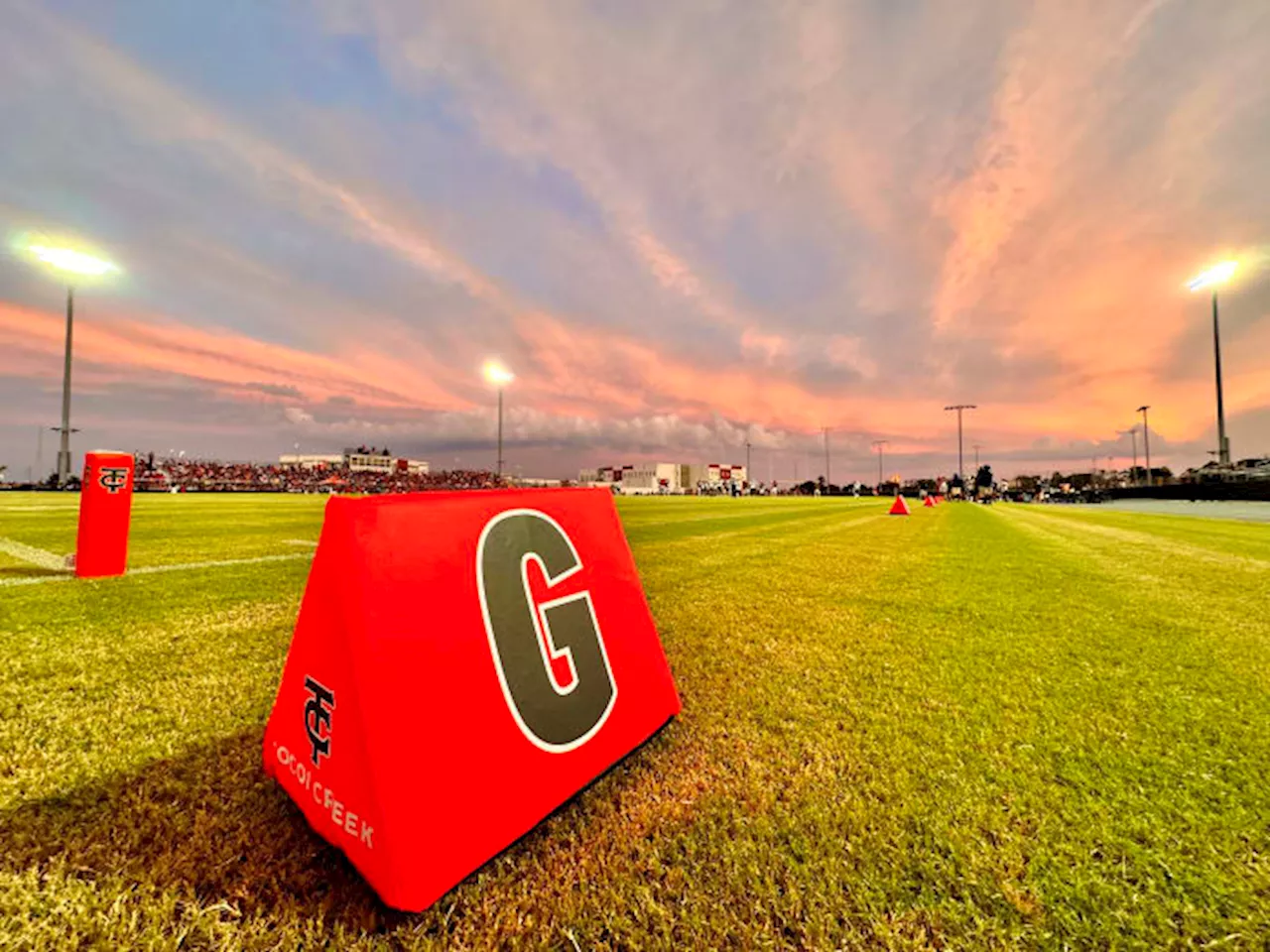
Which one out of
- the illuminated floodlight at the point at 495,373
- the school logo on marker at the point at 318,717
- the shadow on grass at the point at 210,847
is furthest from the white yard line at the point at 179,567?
the illuminated floodlight at the point at 495,373

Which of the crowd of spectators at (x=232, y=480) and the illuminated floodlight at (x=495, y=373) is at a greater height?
the illuminated floodlight at (x=495, y=373)

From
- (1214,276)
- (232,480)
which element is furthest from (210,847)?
(232,480)

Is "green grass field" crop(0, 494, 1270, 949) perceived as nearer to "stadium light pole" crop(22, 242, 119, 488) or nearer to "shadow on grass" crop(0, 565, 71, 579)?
"shadow on grass" crop(0, 565, 71, 579)

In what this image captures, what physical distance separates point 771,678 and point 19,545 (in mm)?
11955

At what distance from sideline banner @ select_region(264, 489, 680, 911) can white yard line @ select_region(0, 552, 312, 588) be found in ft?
19.8

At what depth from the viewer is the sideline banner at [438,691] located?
1341 mm

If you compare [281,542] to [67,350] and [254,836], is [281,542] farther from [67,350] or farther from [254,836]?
[67,350]

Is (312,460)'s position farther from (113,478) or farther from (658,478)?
(113,478)

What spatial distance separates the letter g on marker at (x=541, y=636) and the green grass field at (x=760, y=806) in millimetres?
282

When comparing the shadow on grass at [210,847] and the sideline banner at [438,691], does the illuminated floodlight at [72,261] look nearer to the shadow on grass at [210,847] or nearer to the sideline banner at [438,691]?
the shadow on grass at [210,847]

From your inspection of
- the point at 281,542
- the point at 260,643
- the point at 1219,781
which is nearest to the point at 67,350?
the point at 281,542

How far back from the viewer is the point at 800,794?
1.82 m

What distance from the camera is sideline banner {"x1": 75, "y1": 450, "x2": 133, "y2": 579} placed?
17.8 feet

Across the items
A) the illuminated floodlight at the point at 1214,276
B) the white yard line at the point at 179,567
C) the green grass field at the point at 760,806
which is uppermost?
the illuminated floodlight at the point at 1214,276
